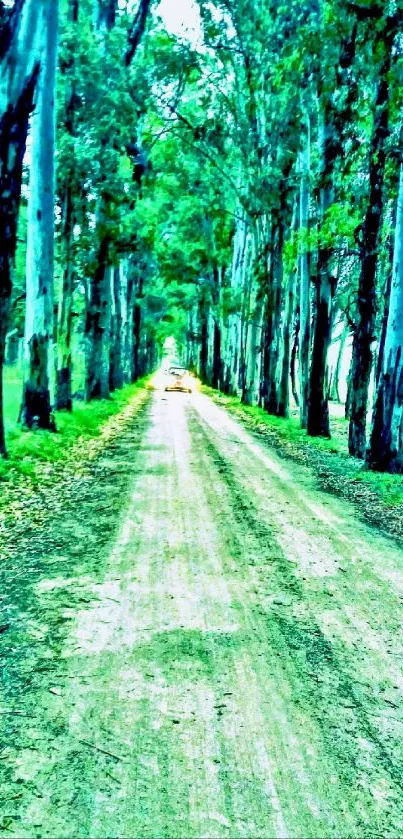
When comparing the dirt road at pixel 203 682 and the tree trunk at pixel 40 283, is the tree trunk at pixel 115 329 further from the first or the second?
the dirt road at pixel 203 682

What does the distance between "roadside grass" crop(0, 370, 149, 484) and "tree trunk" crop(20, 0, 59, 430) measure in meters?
0.66

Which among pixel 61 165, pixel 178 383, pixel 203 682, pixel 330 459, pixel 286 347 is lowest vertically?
pixel 330 459

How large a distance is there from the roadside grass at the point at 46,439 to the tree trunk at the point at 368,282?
6.07 metres

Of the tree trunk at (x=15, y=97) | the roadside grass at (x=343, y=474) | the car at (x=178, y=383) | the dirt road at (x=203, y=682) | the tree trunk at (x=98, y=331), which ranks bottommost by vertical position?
the roadside grass at (x=343, y=474)

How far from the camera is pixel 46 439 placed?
41.7 feet

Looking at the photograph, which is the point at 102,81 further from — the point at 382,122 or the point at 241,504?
the point at 241,504

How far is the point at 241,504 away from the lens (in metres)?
8.36

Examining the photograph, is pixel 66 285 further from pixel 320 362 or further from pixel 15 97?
pixel 15 97

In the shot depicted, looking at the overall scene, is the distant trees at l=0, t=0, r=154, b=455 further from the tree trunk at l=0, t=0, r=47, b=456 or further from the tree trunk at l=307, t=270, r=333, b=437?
the tree trunk at l=307, t=270, r=333, b=437

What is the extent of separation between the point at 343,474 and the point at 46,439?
18.7 feet

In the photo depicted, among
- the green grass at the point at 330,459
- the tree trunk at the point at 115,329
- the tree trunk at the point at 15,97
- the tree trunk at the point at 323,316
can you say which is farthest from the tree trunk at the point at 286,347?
the tree trunk at the point at 15,97

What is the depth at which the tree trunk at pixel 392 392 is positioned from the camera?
11250mm

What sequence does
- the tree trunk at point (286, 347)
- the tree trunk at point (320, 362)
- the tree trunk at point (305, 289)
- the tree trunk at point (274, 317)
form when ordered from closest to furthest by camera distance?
the tree trunk at point (320, 362), the tree trunk at point (305, 289), the tree trunk at point (286, 347), the tree trunk at point (274, 317)

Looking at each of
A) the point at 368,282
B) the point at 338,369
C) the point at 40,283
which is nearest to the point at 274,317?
the point at 368,282
